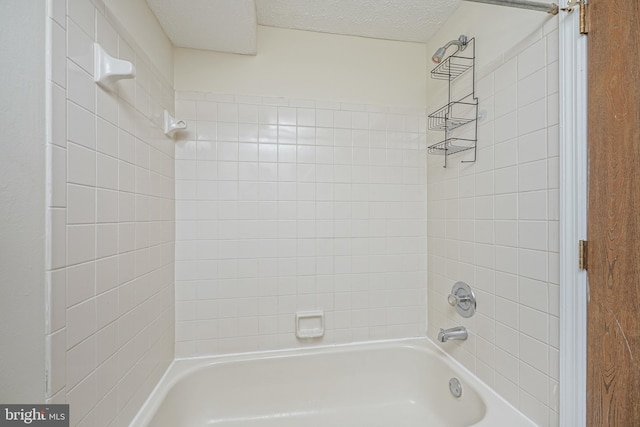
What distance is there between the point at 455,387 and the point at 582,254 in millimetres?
924

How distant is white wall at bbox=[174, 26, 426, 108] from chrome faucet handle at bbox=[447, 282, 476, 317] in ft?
3.89

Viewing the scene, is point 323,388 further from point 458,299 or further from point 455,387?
point 458,299

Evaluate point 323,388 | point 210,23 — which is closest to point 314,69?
point 210,23

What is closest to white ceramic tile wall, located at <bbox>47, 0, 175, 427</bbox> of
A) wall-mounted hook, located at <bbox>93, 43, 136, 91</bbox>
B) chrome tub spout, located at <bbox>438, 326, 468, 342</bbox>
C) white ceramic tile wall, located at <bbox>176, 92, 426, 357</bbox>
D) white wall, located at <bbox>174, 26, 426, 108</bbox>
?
wall-mounted hook, located at <bbox>93, 43, 136, 91</bbox>

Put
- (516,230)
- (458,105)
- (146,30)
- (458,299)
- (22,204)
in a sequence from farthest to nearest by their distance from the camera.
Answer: (458,105)
(458,299)
(146,30)
(516,230)
(22,204)

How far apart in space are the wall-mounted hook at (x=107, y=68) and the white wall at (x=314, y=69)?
74 centimetres

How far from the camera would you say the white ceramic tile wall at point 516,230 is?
94 centimetres

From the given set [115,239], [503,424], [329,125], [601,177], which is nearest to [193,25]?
[329,125]

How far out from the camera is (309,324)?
1.63 meters

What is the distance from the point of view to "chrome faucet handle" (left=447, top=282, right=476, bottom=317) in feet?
4.28

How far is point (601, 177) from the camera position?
80 cm

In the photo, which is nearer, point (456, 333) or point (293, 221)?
point (456, 333)

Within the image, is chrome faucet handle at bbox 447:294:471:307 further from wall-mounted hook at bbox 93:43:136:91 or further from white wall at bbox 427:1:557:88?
wall-mounted hook at bbox 93:43:136:91

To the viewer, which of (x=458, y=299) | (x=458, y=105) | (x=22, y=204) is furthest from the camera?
(x=458, y=105)
